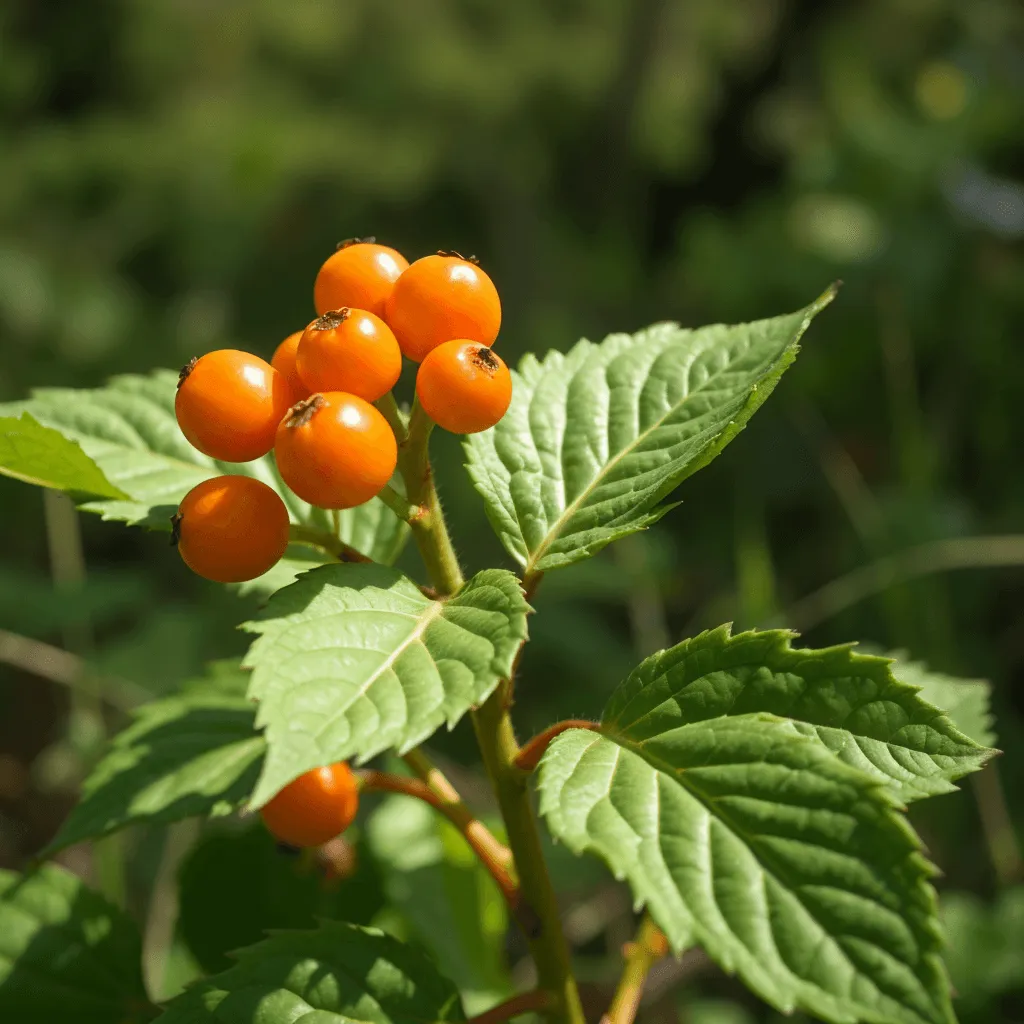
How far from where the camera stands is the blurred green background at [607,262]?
344 cm

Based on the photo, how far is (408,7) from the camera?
964cm

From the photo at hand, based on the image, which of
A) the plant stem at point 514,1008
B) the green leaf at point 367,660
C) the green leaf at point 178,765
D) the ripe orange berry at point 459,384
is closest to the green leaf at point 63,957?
the green leaf at point 178,765

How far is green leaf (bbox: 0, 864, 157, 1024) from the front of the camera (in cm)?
146

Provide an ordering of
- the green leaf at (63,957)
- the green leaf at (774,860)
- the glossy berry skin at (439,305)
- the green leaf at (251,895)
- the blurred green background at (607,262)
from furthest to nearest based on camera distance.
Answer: the blurred green background at (607,262)
the green leaf at (251,895)
the green leaf at (63,957)
the glossy berry skin at (439,305)
the green leaf at (774,860)

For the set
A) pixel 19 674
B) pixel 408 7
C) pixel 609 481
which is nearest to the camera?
pixel 609 481

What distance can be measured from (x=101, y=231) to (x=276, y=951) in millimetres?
6843

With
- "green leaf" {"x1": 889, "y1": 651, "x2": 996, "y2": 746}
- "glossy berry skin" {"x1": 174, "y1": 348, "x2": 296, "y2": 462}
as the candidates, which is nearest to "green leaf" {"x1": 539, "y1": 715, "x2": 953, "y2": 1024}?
"glossy berry skin" {"x1": 174, "y1": 348, "x2": 296, "y2": 462}

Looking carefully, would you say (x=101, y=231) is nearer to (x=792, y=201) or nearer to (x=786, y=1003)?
(x=792, y=201)

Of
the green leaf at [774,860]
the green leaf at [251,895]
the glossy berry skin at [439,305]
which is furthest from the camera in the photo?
the green leaf at [251,895]

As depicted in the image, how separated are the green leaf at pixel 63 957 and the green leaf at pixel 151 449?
2.26ft

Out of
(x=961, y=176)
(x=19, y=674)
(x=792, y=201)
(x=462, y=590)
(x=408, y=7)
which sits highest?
(x=408, y=7)

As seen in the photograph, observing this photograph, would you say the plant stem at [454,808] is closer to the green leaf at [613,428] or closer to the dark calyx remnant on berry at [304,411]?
the green leaf at [613,428]

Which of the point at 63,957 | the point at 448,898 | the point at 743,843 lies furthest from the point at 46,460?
the point at 448,898

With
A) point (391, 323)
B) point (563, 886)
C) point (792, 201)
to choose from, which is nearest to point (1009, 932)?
point (563, 886)
